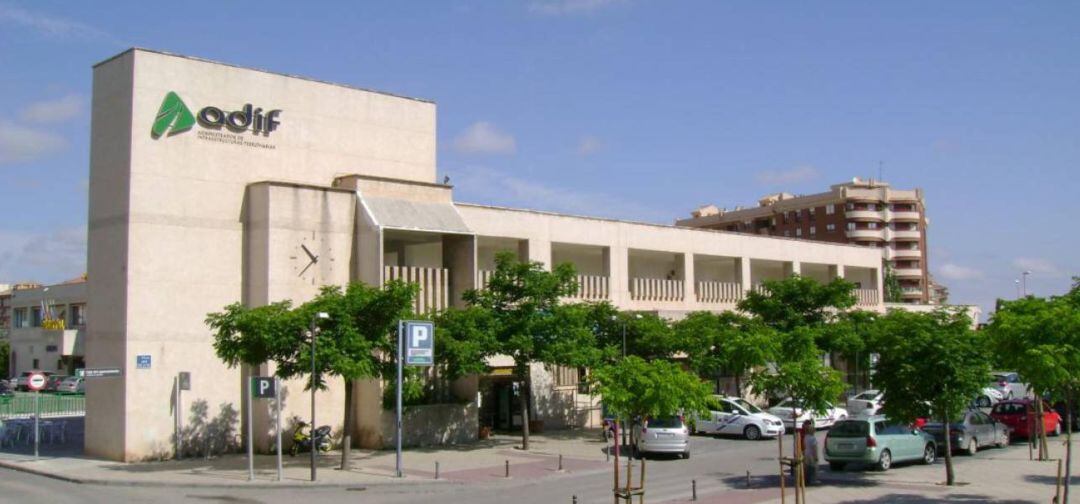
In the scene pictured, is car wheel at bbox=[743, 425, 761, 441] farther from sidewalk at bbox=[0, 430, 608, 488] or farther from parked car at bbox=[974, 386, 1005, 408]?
parked car at bbox=[974, 386, 1005, 408]

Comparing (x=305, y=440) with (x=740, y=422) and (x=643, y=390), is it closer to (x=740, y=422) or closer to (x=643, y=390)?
(x=740, y=422)

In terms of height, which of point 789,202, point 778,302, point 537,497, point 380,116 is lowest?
point 537,497

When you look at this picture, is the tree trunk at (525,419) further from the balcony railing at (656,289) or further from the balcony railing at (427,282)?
the balcony railing at (656,289)

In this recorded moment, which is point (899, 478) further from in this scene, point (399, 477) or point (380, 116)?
point (380, 116)

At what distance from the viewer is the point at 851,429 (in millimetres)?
29609

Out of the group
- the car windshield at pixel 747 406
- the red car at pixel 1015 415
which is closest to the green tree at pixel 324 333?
the car windshield at pixel 747 406

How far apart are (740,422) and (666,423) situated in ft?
25.8

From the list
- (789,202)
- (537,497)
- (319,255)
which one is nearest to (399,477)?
(537,497)

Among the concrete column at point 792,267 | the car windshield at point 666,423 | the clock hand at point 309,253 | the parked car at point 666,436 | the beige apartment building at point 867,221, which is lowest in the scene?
the parked car at point 666,436

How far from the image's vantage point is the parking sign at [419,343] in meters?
30.4

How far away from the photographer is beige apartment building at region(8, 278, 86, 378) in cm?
7712

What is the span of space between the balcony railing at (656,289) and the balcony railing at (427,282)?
521 inches

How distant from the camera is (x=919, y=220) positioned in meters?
124

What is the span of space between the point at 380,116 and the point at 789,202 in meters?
94.3
